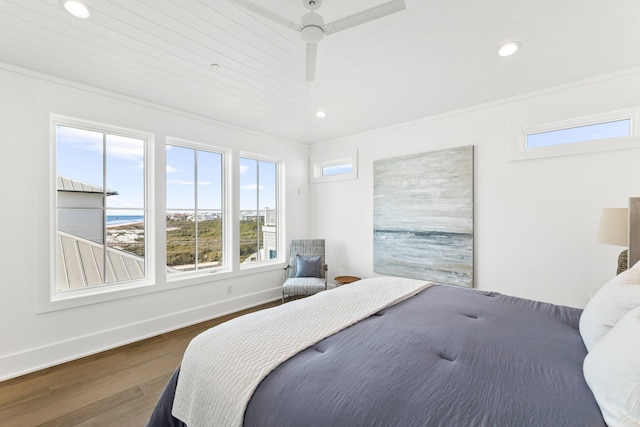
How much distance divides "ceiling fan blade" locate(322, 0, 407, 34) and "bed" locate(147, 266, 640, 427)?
1594mm

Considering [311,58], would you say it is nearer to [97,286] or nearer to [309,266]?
[309,266]

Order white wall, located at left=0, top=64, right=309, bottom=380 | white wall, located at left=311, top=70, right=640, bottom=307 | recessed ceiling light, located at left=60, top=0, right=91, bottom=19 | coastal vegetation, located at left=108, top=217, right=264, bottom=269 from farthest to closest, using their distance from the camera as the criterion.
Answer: coastal vegetation, located at left=108, top=217, right=264, bottom=269 < white wall, located at left=311, top=70, right=640, bottom=307 < white wall, located at left=0, top=64, right=309, bottom=380 < recessed ceiling light, located at left=60, top=0, right=91, bottom=19

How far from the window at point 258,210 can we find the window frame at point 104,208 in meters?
1.20

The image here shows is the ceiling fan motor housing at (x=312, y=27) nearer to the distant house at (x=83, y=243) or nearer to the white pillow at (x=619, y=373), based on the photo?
the white pillow at (x=619, y=373)

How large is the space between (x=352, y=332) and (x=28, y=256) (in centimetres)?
297

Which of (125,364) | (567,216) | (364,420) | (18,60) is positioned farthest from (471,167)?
(18,60)

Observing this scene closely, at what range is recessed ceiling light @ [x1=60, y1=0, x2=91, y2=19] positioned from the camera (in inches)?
66.0

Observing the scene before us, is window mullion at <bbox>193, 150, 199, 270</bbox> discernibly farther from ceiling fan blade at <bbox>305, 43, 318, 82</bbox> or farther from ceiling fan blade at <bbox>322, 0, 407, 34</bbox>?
ceiling fan blade at <bbox>322, 0, 407, 34</bbox>

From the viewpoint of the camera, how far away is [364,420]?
796 mm

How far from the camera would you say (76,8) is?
67.9 inches

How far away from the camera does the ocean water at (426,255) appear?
3207mm

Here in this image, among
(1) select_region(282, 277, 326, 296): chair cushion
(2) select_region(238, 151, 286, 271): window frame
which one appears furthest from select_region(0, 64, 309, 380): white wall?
(1) select_region(282, 277, 326, 296): chair cushion

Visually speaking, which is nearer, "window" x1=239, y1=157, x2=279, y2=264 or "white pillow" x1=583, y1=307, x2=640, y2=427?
"white pillow" x1=583, y1=307, x2=640, y2=427

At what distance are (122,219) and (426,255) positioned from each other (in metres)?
3.66
